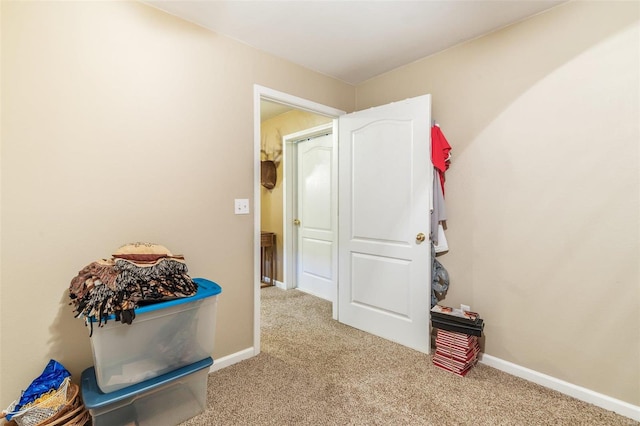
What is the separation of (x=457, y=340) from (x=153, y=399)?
1842mm

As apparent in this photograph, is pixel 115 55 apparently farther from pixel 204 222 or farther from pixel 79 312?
pixel 79 312

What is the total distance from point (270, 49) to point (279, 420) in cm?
245

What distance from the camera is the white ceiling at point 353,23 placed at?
184 centimetres

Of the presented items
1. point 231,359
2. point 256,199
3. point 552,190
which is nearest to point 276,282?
point 231,359

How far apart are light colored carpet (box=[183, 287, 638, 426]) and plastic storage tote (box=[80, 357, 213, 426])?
0.33 ft

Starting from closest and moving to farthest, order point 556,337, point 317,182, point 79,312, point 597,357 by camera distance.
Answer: point 79,312 < point 597,357 < point 556,337 < point 317,182

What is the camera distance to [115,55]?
1715 mm

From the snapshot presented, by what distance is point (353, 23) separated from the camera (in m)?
2.02

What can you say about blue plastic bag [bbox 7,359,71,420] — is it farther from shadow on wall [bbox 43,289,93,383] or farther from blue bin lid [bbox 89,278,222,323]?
blue bin lid [bbox 89,278,222,323]

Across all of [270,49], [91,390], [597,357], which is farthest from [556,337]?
[270,49]

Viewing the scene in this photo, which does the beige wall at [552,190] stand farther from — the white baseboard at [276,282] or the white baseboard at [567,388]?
the white baseboard at [276,282]

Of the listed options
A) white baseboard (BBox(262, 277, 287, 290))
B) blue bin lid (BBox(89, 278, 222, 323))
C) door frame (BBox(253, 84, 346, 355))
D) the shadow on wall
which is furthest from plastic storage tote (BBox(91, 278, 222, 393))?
white baseboard (BBox(262, 277, 287, 290))

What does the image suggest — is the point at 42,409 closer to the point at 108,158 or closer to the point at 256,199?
the point at 108,158

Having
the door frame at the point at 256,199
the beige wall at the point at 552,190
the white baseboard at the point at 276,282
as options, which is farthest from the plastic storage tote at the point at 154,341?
the white baseboard at the point at 276,282
